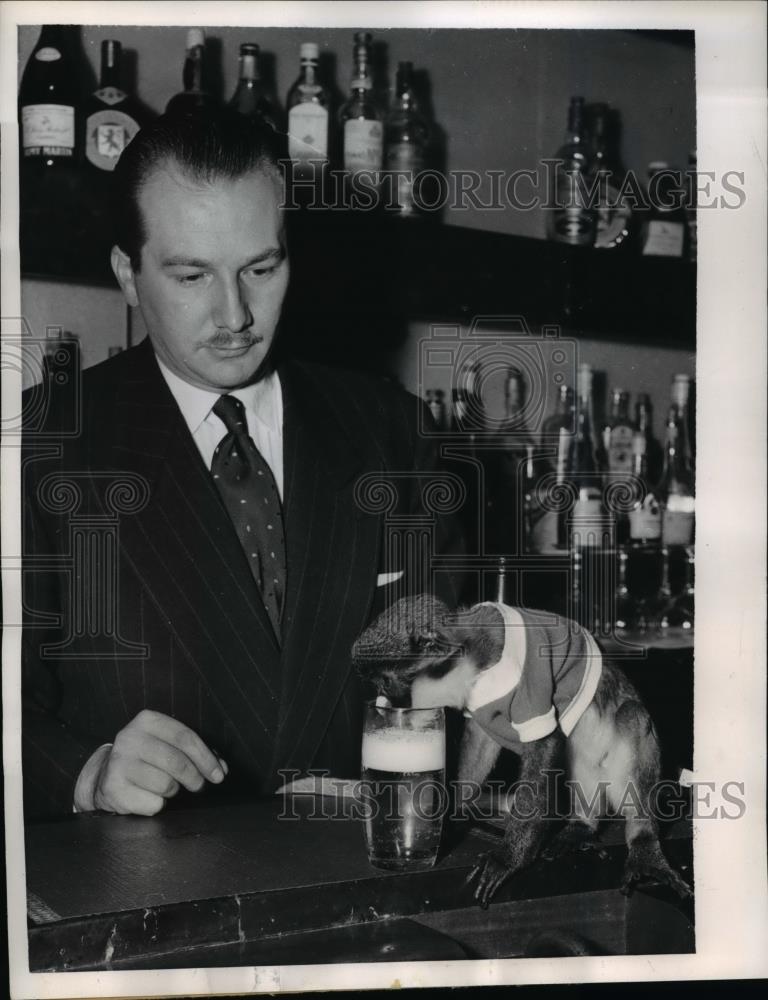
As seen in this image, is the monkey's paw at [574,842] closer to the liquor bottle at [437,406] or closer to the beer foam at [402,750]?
the beer foam at [402,750]

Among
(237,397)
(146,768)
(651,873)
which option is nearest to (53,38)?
(237,397)

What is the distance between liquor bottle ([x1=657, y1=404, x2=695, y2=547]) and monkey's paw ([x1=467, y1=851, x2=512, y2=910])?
400 millimetres

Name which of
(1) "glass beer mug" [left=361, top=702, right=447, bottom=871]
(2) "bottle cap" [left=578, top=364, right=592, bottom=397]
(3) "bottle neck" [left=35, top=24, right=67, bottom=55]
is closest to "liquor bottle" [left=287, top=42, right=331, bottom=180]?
(3) "bottle neck" [left=35, top=24, right=67, bottom=55]

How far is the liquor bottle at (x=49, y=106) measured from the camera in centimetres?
115

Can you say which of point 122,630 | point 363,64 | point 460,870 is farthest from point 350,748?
point 363,64

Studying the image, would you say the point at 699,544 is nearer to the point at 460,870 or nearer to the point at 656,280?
the point at 656,280

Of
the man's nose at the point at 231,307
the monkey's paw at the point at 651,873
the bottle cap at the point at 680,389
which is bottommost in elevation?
the monkey's paw at the point at 651,873

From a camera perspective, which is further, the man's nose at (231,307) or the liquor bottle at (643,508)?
the liquor bottle at (643,508)

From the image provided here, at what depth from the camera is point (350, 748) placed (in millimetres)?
1207

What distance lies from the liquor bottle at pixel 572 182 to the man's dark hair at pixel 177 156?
0.34 m

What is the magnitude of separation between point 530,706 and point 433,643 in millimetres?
123

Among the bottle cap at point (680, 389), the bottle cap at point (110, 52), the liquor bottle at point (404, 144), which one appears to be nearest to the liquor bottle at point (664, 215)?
the bottle cap at point (680, 389)

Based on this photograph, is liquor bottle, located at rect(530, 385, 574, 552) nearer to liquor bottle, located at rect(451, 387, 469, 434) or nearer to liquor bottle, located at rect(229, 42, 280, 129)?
liquor bottle, located at rect(451, 387, 469, 434)

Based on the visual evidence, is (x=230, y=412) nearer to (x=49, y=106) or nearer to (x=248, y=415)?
(x=248, y=415)
